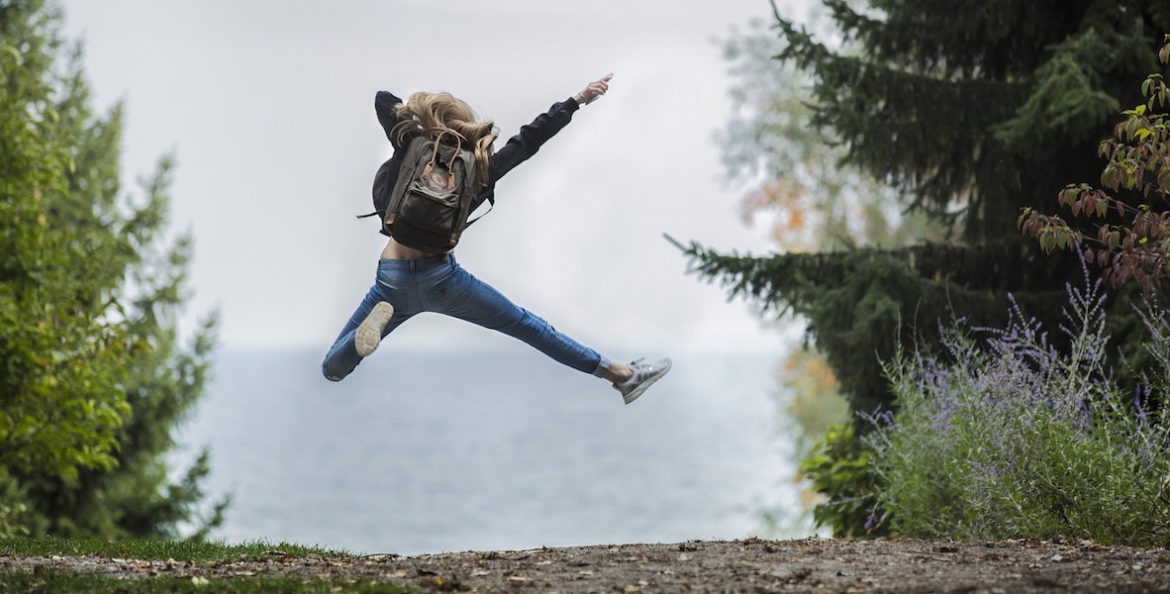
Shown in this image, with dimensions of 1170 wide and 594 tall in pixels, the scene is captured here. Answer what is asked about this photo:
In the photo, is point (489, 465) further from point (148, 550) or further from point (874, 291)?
point (148, 550)

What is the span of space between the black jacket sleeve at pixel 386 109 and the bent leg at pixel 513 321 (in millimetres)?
831

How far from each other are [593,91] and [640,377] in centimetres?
165

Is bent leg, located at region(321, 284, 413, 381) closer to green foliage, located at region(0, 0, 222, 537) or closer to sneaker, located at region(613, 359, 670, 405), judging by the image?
sneaker, located at region(613, 359, 670, 405)

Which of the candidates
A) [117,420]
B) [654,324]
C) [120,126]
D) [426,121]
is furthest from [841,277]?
[654,324]

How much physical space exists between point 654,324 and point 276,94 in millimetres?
31385

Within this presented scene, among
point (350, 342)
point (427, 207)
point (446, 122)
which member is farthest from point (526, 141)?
point (350, 342)

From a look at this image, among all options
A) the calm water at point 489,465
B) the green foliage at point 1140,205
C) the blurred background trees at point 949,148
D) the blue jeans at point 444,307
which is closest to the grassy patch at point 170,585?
the blue jeans at point 444,307

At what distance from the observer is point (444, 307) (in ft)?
19.9

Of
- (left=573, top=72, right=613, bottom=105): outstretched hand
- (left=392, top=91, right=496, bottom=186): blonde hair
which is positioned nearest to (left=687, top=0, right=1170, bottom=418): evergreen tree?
(left=573, top=72, right=613, bottom=105): outstretched hand

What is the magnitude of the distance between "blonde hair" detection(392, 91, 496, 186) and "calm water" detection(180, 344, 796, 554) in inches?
467

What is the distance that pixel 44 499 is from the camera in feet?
51.4

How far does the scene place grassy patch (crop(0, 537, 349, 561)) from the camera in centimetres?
641

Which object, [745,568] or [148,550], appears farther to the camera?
[148,550]

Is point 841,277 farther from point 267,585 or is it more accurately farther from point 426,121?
point 267,585
